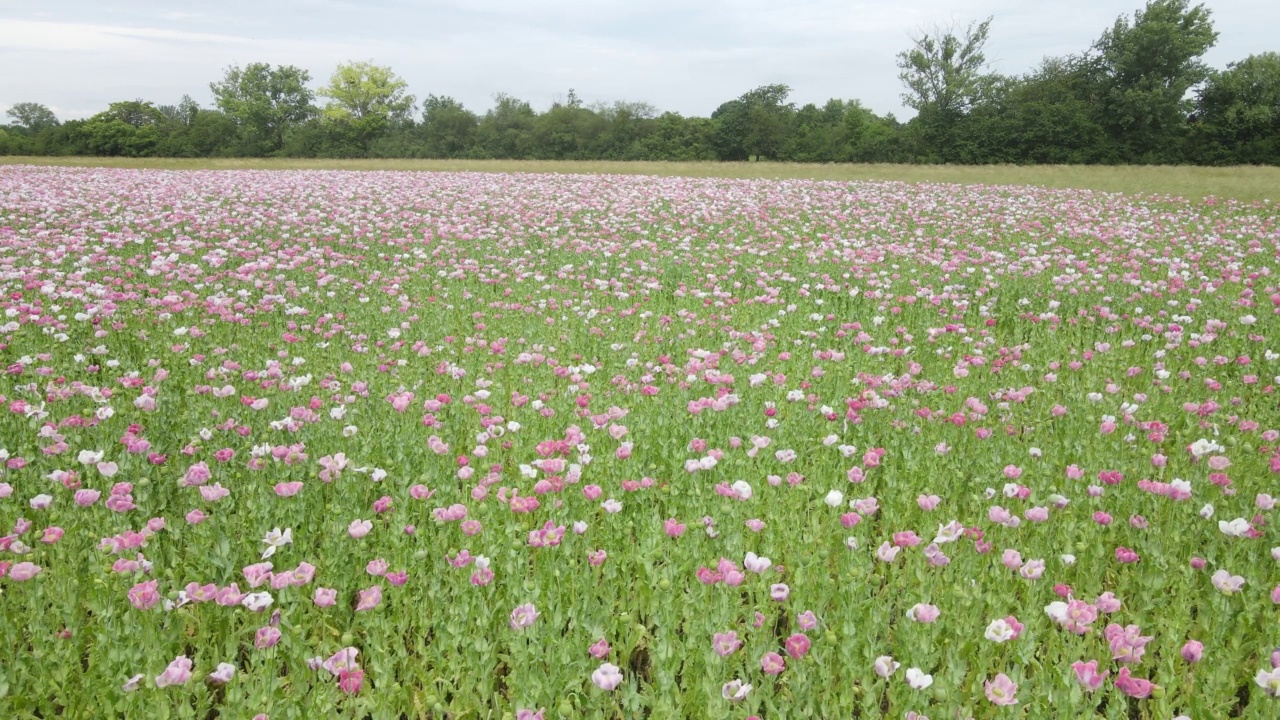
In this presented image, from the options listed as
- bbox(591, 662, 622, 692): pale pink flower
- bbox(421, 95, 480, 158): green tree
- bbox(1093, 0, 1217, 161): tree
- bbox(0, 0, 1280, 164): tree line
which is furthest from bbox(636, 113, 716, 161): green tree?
bbox(591, 662, 622, 692): pale pink flower

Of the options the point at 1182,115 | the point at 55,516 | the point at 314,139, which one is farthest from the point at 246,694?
the point at 314,139

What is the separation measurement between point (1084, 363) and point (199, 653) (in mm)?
6984

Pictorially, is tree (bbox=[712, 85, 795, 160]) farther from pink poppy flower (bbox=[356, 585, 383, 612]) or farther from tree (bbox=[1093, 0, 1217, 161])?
pink poppy flower (bbox=[356, 585, 383, 612])

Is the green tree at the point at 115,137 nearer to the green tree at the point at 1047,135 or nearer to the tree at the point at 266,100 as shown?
the tree at the point at 266,100

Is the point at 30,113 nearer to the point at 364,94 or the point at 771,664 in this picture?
the point at 364,94

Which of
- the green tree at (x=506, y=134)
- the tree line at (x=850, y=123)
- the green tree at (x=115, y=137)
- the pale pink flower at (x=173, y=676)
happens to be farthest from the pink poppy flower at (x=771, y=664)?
the green tree at (x=115, y=137)

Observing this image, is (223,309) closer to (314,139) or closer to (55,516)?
(55,516)

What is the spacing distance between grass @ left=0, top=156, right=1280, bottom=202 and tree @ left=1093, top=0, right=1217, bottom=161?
44.6 ft

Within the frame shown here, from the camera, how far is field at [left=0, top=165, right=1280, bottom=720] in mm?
2826

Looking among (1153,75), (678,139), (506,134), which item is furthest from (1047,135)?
(506,134)

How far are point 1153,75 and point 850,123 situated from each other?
58.2ft

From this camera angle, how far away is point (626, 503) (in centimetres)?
429

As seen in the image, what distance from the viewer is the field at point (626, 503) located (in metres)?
2.83

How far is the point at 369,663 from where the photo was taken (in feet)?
10.2
